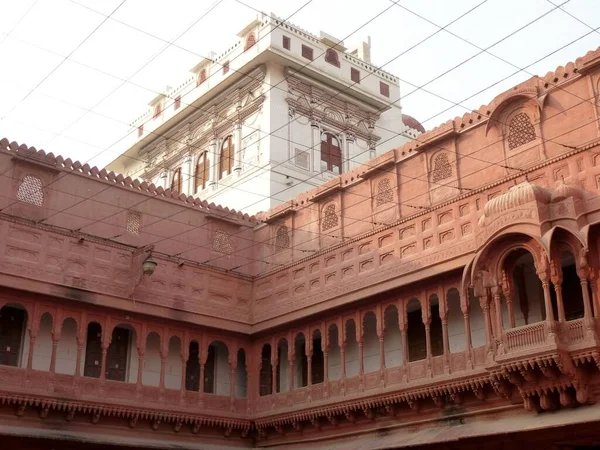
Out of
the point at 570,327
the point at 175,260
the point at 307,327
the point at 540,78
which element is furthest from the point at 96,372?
the point at 540,78

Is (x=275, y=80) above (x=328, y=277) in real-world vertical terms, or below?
above

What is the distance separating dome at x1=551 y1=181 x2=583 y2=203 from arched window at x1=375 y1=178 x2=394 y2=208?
15.8 ft

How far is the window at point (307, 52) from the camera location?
27903mm

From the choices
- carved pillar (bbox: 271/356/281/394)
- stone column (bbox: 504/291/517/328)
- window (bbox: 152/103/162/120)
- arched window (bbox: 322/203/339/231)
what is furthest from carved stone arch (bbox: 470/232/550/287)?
window (bbox: 152/103/162/120)

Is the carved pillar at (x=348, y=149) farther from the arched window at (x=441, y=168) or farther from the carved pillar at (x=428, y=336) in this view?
the carved pillar at (x=428, y=336)

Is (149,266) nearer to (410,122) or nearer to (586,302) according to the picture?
(586,302)

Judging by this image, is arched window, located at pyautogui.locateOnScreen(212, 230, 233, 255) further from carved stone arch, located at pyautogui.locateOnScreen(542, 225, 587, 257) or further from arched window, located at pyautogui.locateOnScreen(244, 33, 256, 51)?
carved stone arch, located at pyautogui.locateOnScreen(542, 225, 587, 257)

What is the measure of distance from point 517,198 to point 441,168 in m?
3.13

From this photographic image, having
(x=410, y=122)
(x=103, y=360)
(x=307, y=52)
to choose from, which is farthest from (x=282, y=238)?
(x=410, y=122)

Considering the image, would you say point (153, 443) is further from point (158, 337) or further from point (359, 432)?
point (359, 432)

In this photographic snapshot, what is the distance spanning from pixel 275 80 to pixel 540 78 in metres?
13.0

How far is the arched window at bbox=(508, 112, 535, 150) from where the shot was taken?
52.2ft

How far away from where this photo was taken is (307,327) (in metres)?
19.9

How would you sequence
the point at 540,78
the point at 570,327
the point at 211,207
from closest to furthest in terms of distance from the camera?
the point at 570,327
the point at 540,78
the point at 211,207
